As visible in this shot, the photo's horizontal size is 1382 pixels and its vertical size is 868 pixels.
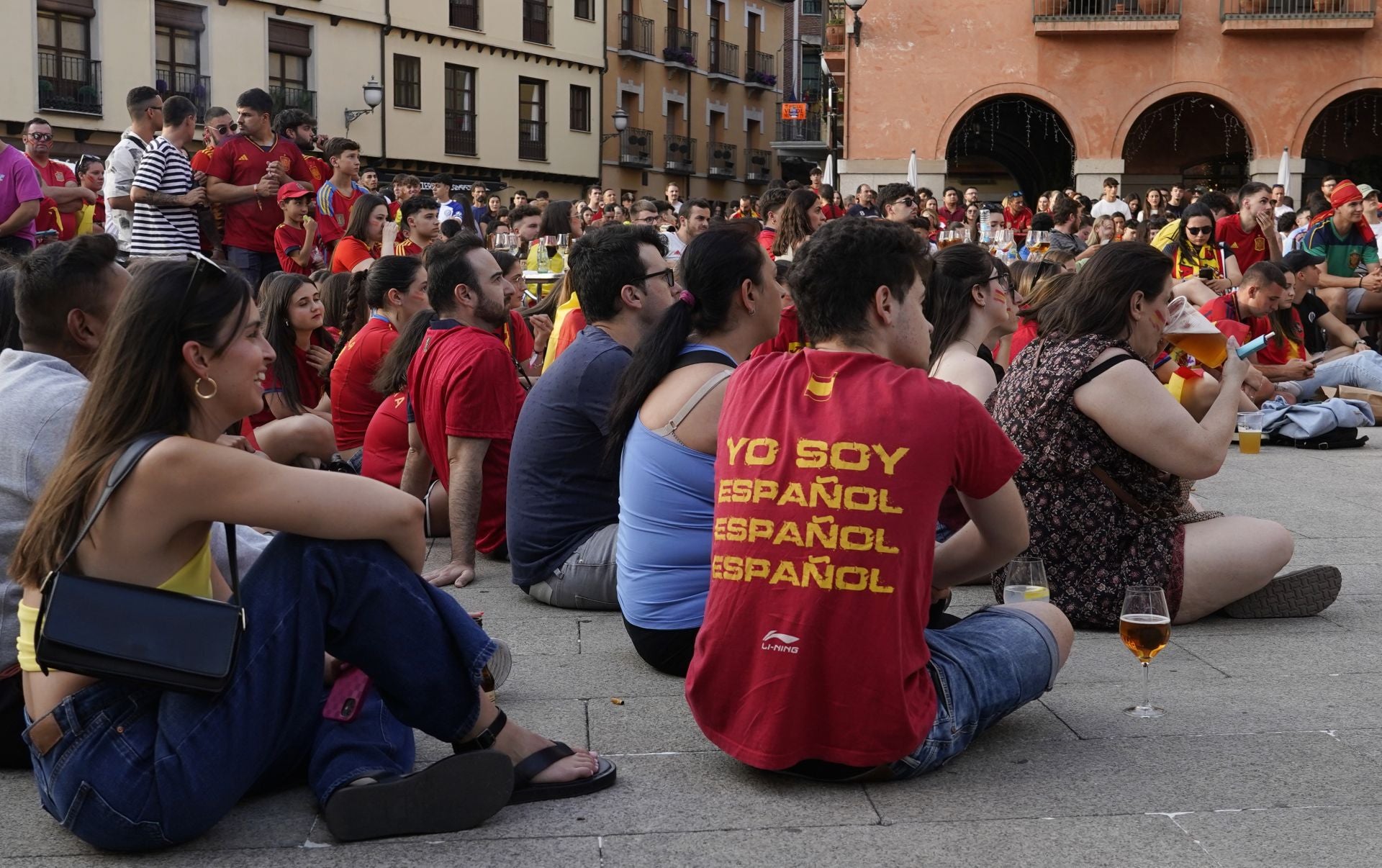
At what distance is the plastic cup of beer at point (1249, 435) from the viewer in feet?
31.3

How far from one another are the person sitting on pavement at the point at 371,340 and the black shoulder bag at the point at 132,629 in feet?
14.4

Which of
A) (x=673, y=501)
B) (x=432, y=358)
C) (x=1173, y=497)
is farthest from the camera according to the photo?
(x=432, y=358)

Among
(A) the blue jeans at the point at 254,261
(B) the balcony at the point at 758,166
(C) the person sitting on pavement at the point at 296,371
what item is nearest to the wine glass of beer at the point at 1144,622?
(C) the person sitting on pavement at the point at 296,371

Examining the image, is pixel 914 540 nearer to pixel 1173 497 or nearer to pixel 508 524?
pixel 1173 497

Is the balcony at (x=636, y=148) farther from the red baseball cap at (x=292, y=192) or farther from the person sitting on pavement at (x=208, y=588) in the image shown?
the person sitting on pavement at (x=208, y=588)

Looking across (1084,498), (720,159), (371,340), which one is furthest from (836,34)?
(1084,498)

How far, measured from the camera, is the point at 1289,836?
124 inches

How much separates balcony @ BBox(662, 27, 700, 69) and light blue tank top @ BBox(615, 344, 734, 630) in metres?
45.2

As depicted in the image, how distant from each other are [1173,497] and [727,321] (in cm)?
157

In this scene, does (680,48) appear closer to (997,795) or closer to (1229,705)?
(1229,705)

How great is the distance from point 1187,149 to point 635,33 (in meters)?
19.5

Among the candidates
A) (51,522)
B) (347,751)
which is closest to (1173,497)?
(347,751)

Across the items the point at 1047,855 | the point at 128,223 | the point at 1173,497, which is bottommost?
the point at 1047,855

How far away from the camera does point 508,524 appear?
219 inches
